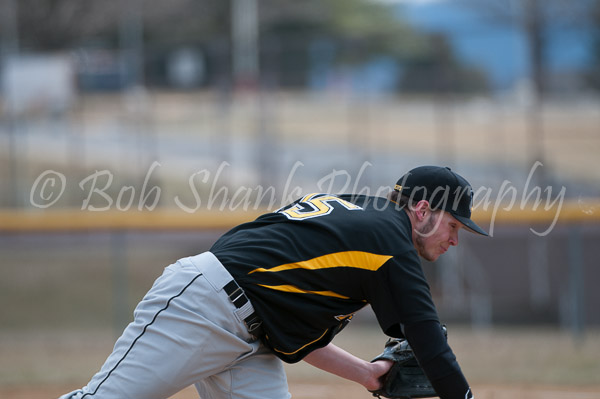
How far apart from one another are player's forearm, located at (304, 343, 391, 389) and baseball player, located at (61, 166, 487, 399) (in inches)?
11.9

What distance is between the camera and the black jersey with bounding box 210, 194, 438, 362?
327 centimetres

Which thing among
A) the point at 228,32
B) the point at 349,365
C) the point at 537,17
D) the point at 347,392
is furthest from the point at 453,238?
the point at 228,32

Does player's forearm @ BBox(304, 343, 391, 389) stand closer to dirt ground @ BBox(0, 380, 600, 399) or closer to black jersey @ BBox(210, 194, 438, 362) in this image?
black jersey @ BBox(210, 194, 438, 362)

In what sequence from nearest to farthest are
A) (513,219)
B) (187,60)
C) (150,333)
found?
(150,333) < (513,219) < (187,60)

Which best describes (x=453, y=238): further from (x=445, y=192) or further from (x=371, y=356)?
(x=371, y=356)

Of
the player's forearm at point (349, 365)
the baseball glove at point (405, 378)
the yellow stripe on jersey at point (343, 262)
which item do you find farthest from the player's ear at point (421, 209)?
the player's forearm at point (349, 365)

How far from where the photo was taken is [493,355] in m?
8.88

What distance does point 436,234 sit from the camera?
346 centimetres

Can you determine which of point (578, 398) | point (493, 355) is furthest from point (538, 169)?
point (578, 398)

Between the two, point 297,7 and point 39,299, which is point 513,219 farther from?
point 297,7

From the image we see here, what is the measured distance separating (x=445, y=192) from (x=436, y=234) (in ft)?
0.66

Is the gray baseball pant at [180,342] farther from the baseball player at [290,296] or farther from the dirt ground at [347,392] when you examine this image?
the dirt ground at [347,392]

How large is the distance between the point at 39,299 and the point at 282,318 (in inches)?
439

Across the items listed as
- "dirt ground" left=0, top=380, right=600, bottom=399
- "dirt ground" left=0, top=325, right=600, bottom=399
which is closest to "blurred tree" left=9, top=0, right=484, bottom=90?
"dirt ground" left=0, top=325, right=600, bottom=399
